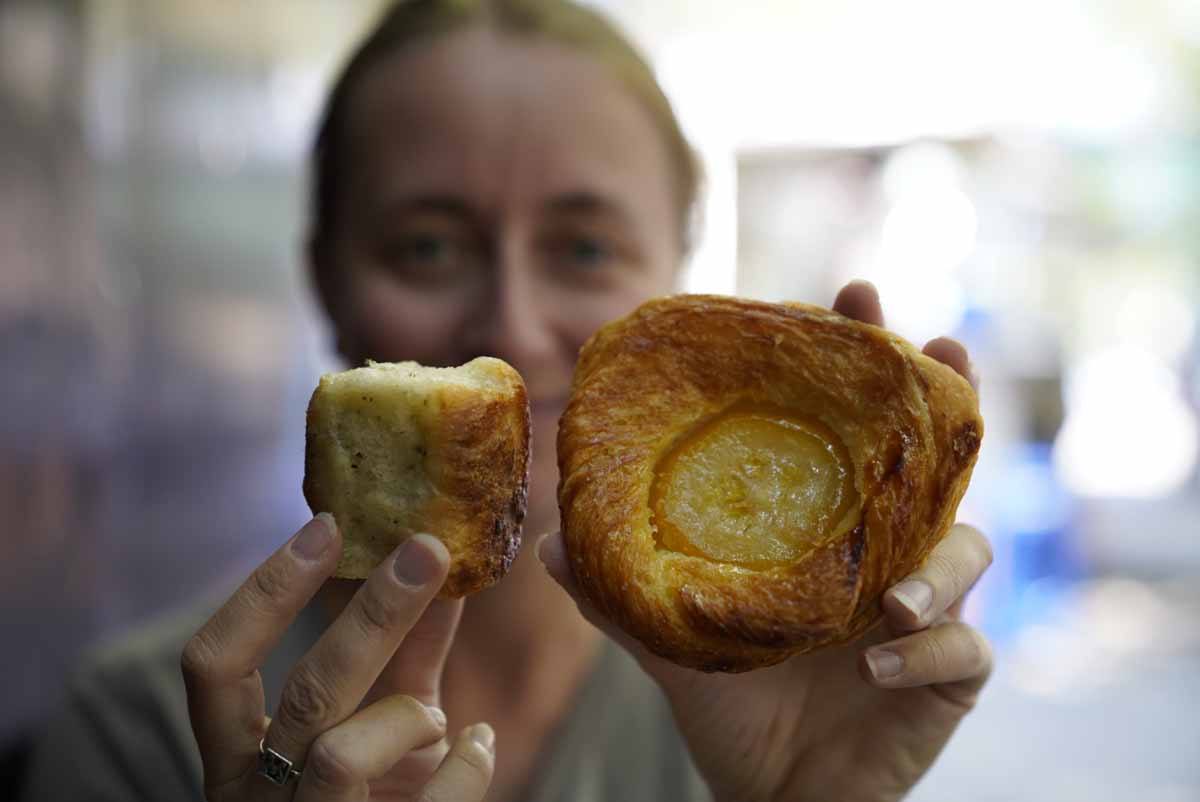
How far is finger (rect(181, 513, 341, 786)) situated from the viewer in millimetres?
766

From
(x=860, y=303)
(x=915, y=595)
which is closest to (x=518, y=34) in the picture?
(x=860, y=303)

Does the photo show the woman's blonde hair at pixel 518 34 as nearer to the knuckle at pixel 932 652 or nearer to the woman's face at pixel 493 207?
the woman's face at pixel 493 207

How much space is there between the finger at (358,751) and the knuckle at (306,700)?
2 cm

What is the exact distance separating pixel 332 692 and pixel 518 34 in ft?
3.23

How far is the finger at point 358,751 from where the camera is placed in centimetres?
79

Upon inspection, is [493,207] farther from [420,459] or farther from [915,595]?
[915,595]

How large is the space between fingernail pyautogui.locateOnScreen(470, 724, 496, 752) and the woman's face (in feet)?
1.02

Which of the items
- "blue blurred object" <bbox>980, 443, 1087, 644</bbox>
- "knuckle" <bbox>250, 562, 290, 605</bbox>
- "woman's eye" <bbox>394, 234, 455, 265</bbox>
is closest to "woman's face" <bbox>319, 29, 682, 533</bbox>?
"woman's eye" <bbox>394, 234, 455, 265</bbox>

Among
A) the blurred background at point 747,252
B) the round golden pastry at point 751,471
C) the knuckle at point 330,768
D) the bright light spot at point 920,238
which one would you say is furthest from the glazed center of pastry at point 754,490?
the bright light spot at point 920,238

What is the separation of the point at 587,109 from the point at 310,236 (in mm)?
609

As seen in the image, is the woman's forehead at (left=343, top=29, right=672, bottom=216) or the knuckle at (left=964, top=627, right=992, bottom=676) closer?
the knuckle at (left=964, top=627, right=992, bottom=676)

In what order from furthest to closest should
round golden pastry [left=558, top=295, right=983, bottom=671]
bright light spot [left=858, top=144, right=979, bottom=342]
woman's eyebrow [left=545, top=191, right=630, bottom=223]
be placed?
bright light spot [left=858, top=144, right=979, bottom=342]
woman's eyebrow [left=545, top=191, right=630, bottom=223]
round golden pastry [left=558, top=295, right=983, bottom=671]

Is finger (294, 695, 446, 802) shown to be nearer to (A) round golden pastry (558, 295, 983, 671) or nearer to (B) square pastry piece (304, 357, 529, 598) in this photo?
(B) square pastry piece (304, 357, 529, 598)

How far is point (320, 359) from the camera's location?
1782 millimetres
